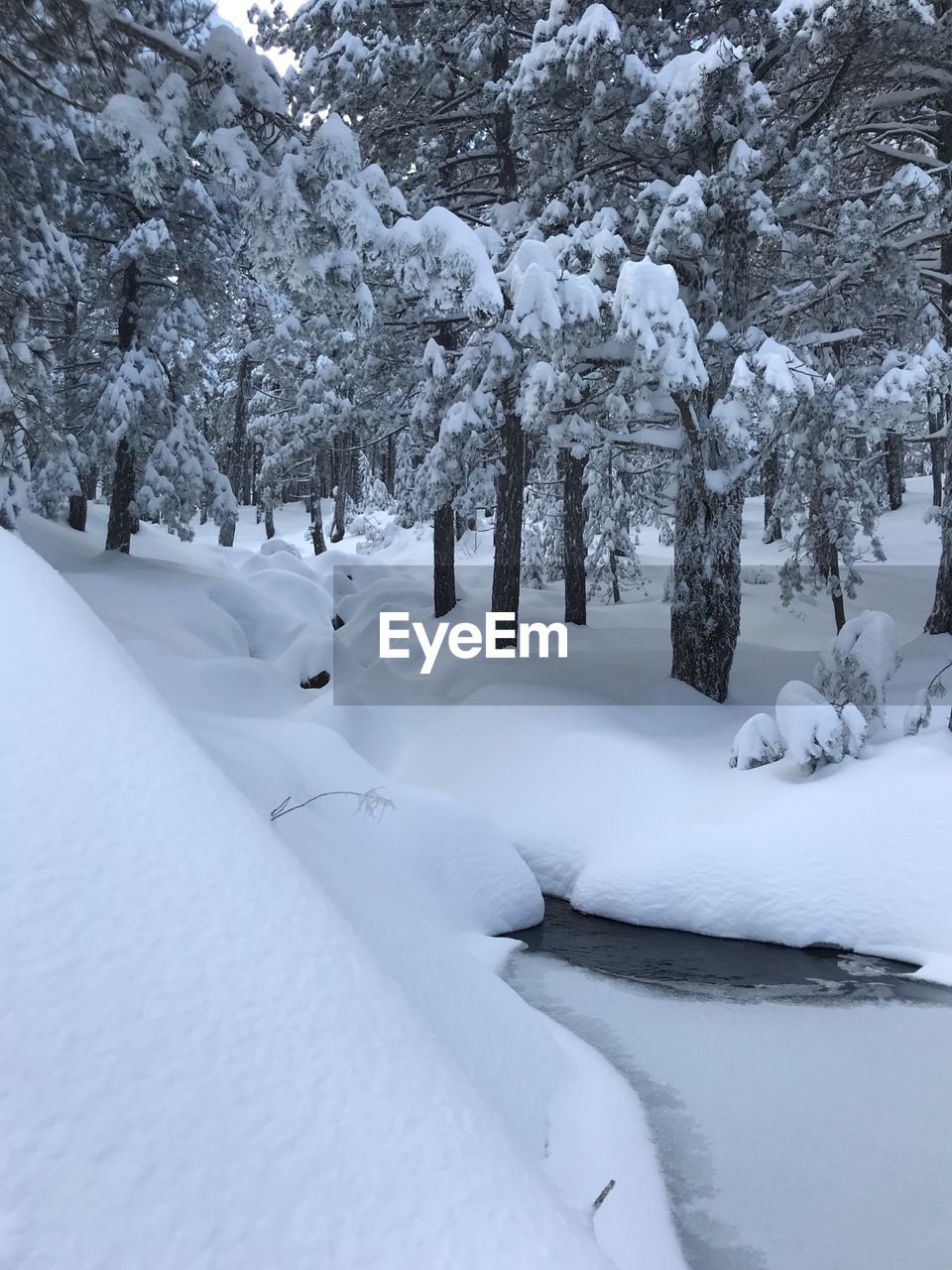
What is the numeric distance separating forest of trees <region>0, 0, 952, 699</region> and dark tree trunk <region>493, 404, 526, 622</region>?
6 cm

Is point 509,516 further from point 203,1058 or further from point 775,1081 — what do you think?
point 203,1058

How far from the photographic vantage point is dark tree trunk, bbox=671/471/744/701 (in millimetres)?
10539

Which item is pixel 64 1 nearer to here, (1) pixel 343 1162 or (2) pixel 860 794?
(1) pixel 343 1162

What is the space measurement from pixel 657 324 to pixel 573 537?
303 inches

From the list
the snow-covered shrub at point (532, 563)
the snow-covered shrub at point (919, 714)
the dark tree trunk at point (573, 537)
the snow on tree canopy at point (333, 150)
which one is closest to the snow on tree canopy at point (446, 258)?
the snow on tree canopy at point (333, 150)

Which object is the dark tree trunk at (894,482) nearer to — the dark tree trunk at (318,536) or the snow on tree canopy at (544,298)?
the dark tree trunk at (318,536)

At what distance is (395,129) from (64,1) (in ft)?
19.9

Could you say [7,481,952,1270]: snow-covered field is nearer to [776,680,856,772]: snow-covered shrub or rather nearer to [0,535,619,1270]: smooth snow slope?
[0,535,619,1270]: smooth snow slope

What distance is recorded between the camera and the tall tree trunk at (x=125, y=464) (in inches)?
585

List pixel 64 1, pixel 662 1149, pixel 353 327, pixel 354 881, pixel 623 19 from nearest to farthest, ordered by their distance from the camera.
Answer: pixel 662 1149 < pixel 354 881 < pixel 64 1 < pixel 353 327 < pixel 623 19

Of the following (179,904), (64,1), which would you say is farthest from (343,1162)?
(64,1)

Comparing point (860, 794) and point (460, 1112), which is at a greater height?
point (460, 1112)

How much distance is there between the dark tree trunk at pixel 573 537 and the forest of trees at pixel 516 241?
0.06m

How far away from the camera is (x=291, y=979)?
7.64ft
